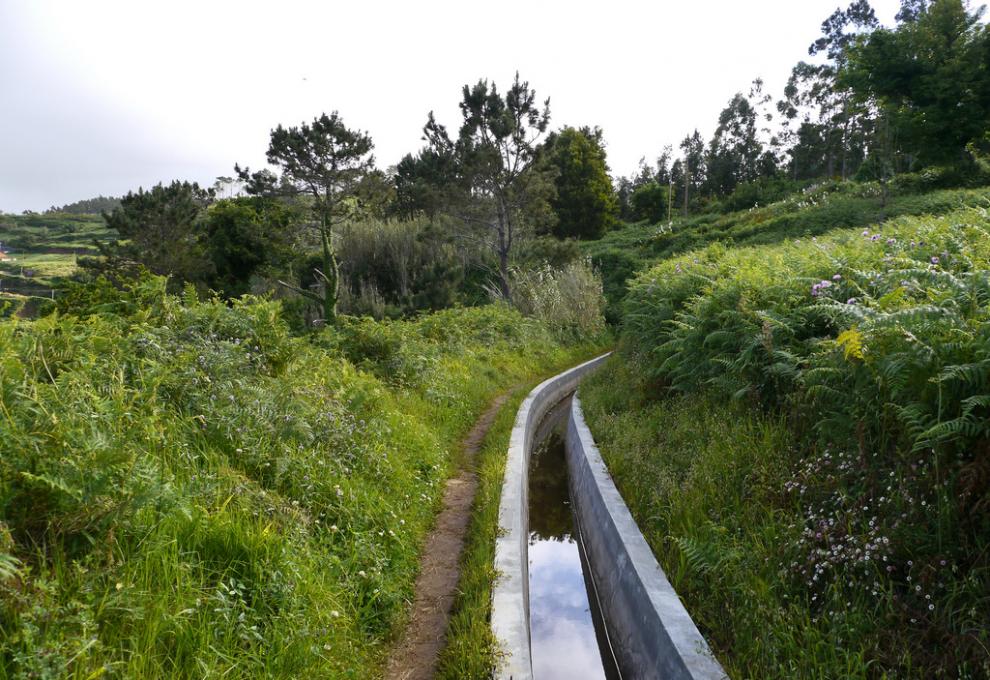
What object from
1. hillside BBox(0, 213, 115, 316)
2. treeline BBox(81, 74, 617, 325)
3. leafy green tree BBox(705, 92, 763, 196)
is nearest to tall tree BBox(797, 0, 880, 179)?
leafy green tree BBox(705, 92, 763, 196)

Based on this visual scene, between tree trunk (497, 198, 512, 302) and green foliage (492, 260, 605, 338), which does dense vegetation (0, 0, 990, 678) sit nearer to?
green foliage (492, 260, 605, 338)

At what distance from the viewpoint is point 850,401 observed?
4.08 meters

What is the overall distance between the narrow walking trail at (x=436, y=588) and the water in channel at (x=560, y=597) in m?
0.85

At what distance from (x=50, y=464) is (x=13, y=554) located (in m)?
0.42

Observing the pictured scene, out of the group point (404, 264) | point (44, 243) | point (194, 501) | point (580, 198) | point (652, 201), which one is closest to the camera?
point (194, 501)

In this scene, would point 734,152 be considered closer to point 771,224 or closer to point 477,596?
point 771,224

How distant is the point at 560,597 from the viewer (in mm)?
5438

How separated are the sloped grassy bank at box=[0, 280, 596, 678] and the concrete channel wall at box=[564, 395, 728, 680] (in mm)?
1403

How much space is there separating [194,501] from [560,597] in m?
3.36

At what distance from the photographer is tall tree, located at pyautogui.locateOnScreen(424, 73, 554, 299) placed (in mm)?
20609

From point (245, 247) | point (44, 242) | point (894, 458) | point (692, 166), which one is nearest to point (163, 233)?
point (245, 247)

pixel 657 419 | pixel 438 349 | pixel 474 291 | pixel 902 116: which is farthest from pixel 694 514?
pixel 902 116

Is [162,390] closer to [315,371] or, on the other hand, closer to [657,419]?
[315,371]

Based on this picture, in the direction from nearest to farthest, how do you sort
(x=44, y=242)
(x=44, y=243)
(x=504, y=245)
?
(x=504, y=245) < (x=44, y=243) < (x=44, y=242)
